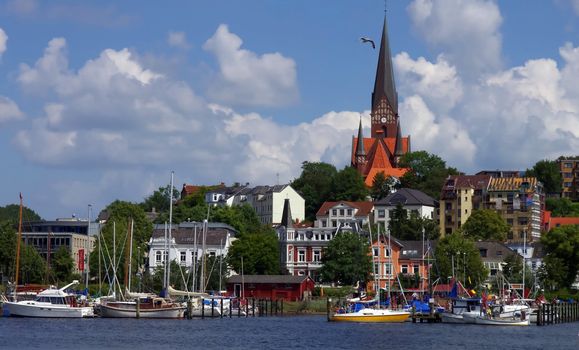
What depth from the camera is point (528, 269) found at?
16762 cm

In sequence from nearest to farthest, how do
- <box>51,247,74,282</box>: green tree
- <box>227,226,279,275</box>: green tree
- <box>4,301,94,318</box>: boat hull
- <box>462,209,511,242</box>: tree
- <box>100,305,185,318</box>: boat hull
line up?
<box>100,305,185,318</box>: boat hull, <box>4,301,94,318</box>: boat hull, <box>227,226,279,275</box>: green tree, <box>51,247,74,282</box>: green tree, <box>462,209,511,242</box>: tree

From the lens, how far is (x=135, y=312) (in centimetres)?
11400

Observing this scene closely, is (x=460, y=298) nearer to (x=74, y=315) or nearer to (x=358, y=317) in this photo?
(x=358, y=317)

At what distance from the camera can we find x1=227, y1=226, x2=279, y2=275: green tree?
16825cm

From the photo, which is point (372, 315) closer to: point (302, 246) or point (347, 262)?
point (347, 262)

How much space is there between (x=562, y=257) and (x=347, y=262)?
27601 mm

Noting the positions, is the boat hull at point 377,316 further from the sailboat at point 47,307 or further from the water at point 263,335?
the sailboat at point 47,307

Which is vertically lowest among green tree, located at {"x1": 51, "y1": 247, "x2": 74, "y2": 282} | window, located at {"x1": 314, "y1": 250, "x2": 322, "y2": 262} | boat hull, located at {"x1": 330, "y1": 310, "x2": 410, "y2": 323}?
boat hull, located at {"x1": 330, "y1": 310, "x2": 410, "y2": 323}

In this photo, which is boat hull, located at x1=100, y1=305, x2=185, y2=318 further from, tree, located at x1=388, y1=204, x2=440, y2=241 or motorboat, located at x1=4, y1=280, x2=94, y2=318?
tree, located at x1=388, y1=204, x2=440, y2=241

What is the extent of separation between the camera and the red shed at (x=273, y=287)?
153750 millimetres

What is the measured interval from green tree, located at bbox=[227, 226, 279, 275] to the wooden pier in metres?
49.7

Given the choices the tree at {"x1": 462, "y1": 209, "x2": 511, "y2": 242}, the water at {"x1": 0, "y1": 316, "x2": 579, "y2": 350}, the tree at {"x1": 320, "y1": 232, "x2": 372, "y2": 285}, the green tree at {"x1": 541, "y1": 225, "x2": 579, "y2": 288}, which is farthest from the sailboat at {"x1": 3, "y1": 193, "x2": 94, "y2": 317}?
the tree at {"x1": 462, "y1": 209, "x2": 511, "y2": 242}

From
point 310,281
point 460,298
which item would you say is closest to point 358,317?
point 460,298

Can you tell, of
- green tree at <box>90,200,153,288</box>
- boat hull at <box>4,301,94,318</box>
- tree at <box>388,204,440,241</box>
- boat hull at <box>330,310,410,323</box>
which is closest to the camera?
boat hull at <box>330,310,410,323</box>
